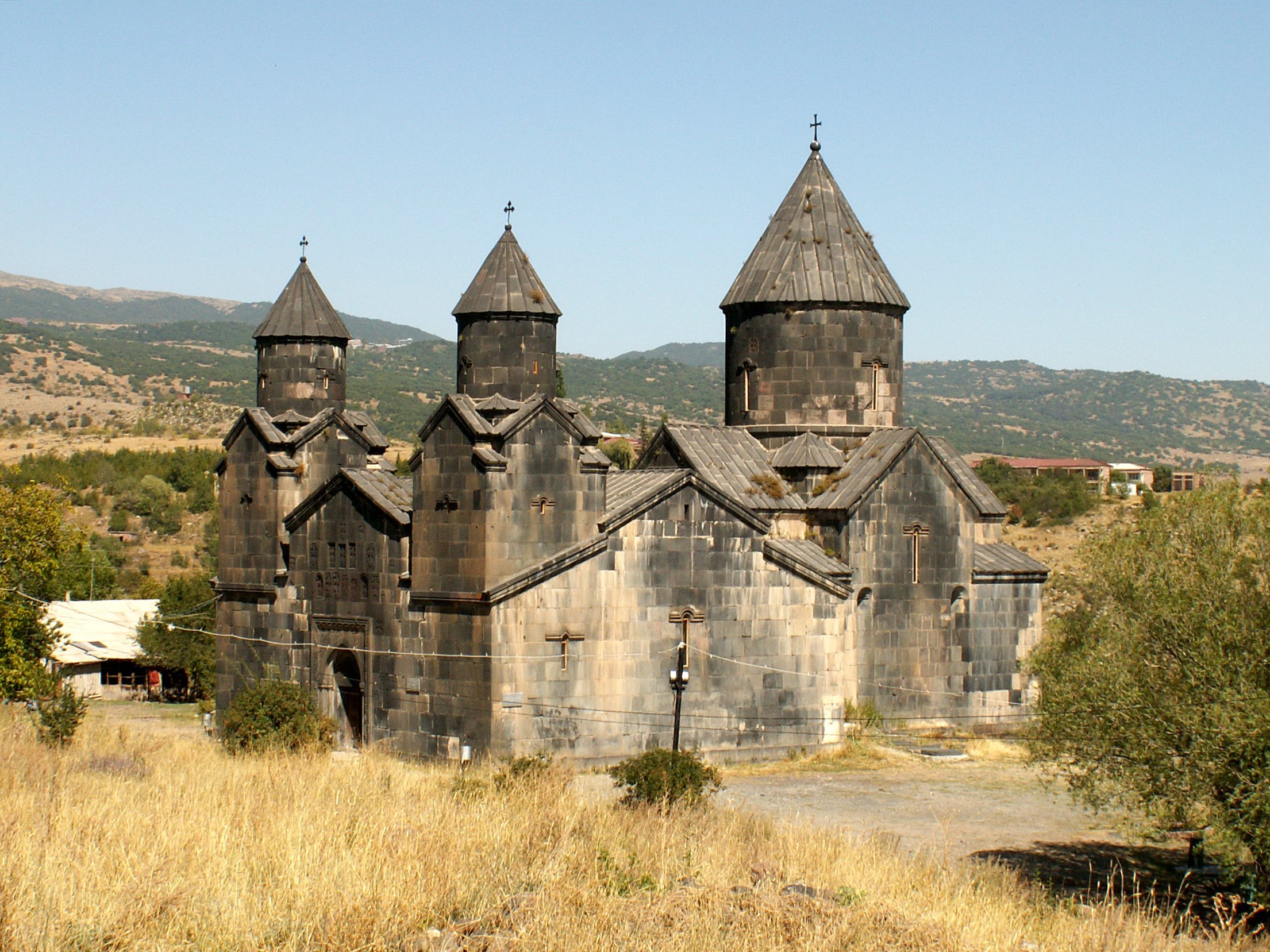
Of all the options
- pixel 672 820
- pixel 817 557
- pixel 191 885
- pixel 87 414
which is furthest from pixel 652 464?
pixel 87 414

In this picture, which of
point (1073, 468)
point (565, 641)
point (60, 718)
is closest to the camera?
point (60, 718)

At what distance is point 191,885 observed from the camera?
10.7 m

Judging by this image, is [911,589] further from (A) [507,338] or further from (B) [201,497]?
(B) [201,497]

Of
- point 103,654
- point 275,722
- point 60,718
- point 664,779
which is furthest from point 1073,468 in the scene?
point 60,718

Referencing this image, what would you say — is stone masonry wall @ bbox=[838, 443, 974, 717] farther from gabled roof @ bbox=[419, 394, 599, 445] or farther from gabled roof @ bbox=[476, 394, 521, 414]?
gabled roof @ bbox=[476, 394, 521, 414]

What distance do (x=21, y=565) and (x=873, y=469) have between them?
47.4ft

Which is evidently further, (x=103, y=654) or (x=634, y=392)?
(x=634, y=392)

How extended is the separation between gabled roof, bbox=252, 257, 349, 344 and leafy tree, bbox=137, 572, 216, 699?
35.9ft

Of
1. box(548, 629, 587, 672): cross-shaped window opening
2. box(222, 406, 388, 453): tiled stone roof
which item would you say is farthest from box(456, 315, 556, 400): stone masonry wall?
box(222, 406, 388, 453): tiled stone roof

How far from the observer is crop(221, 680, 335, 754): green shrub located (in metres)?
20.9

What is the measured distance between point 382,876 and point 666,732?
11.4 metres

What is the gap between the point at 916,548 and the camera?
2548 cm

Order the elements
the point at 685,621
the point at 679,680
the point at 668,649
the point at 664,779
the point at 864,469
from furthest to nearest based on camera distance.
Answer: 1. the point at 864,469
2. the point at 685,621
3. the point at 668,649
4. the point at 679,680
5. the point at 664,779

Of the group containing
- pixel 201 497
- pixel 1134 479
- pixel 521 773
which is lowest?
pixel 521 773
